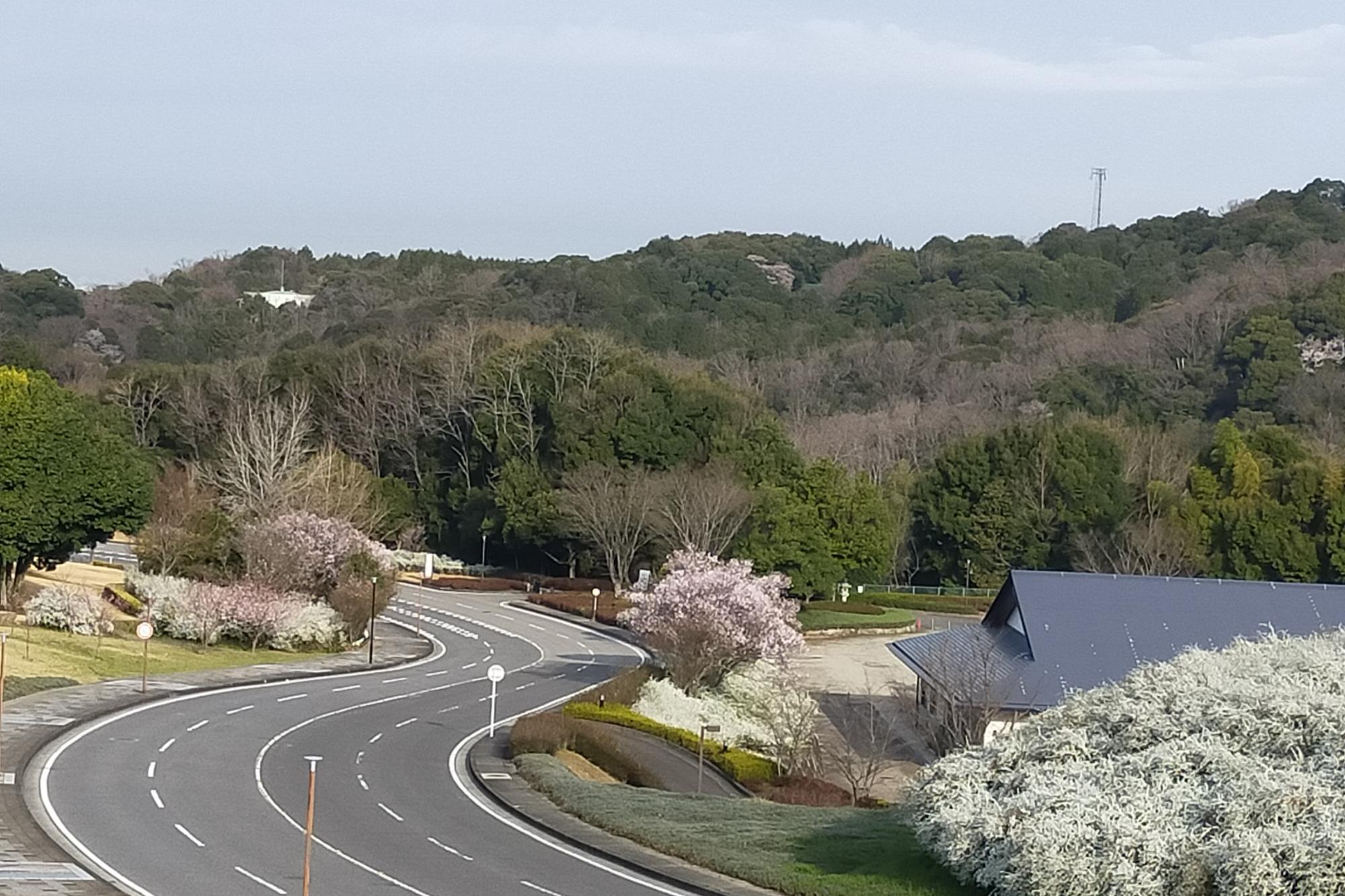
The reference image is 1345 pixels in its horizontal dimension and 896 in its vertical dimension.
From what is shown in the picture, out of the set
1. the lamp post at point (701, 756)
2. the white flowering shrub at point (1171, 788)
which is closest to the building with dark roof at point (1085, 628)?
the lamp post at point (701, 756)

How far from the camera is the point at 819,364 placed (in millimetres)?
124500

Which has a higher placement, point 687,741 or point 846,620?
point 687,741

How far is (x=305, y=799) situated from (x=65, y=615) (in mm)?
22673

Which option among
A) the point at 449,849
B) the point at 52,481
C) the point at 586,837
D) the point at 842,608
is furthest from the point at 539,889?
the point at 842,608

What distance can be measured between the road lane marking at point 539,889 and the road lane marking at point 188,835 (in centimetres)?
483

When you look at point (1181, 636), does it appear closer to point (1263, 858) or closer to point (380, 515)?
point (1263, 858)

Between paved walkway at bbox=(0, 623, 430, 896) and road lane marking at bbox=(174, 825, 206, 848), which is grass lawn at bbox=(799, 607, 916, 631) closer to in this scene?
paved walkway at bbox=(0, 623, 430, 896)

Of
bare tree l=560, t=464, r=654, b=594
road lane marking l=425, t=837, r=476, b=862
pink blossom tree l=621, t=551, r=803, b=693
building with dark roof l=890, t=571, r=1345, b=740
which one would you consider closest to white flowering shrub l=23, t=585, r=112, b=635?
pink blossom tree l=621, t=551, r=803, b=693

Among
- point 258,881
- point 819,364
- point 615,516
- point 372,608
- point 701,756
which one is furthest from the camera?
point 819,364

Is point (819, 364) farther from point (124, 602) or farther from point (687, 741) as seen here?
point (687, 741)

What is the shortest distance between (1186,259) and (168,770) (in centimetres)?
14261

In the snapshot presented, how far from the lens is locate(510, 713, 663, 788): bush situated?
3444 centimetres

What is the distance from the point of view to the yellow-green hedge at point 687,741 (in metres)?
35.0

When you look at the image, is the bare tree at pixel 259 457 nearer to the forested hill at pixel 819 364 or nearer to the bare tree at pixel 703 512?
the forested hill at pixel 819 364
